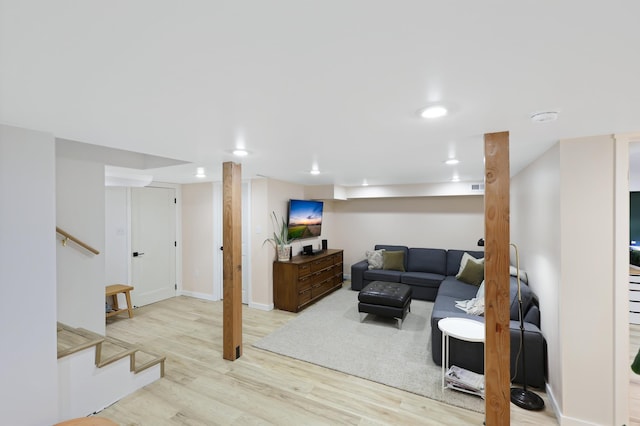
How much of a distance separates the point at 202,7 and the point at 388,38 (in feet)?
1.84

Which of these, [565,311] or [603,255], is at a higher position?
[603,255]

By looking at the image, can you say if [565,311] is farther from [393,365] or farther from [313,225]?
[313,225]

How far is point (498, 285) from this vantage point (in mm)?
1931

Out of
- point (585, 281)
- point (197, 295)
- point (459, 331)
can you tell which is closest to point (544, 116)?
point (585, 281)

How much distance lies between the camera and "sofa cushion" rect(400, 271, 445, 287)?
5.20m

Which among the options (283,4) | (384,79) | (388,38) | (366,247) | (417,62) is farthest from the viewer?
(366,247)

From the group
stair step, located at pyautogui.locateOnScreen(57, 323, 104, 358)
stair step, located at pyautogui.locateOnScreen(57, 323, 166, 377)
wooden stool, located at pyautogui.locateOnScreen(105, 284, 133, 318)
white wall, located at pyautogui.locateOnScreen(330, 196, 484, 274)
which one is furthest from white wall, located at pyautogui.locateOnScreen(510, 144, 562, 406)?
wooden stool, located at pyautogui.locateOnScreen(105, 284, 133, 318)

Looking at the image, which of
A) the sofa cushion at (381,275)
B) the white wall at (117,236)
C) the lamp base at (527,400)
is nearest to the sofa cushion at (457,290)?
the sofa cushion at (381,275)

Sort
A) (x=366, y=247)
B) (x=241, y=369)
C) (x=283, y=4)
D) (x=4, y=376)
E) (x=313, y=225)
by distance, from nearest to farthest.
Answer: (x=283, y=4) < (x=4, y=376) < (x=241, y=369) < (x=313, y=225) < (x=366, y=247)

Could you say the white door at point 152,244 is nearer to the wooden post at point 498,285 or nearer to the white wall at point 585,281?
the wooden post at point 498,285

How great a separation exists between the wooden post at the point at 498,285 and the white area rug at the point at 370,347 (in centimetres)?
60

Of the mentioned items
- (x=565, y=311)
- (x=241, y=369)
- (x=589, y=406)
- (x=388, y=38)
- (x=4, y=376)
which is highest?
(x=388, y=38)

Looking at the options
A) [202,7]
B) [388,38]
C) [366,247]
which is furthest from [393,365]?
[366,247]

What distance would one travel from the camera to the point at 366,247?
670 cm
